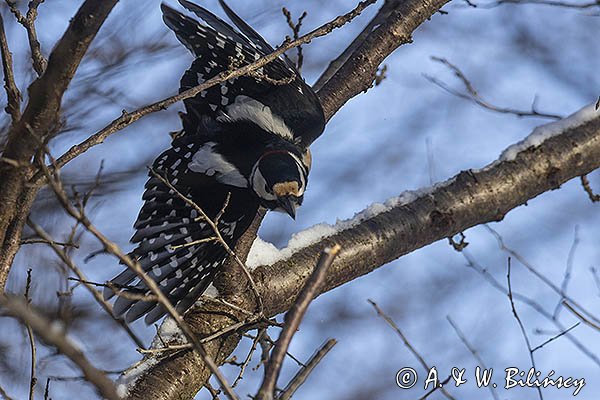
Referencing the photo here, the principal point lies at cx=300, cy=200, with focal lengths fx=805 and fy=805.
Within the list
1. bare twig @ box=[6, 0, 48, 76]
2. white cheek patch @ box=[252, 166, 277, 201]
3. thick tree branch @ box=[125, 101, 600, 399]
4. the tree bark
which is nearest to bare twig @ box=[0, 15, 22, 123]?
the tree bark

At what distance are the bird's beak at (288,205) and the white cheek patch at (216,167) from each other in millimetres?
271

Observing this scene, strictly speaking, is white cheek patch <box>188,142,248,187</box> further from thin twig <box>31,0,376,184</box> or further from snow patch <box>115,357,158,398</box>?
thin twig <box>31,0,376,184</box>

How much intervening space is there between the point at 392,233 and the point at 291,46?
3.80ft

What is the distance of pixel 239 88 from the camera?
3652 millimetres

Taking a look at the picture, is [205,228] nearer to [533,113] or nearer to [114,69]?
[114,69]

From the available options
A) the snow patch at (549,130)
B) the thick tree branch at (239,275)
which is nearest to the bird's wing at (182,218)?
the thick tree branch at (239,275)

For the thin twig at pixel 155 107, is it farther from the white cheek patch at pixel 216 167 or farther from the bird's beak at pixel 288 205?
the white cheek patch at pixel 216 167

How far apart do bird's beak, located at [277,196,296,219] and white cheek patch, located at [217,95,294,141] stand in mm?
471

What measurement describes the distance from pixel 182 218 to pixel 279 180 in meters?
0.50

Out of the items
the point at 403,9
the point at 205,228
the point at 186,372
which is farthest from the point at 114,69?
the point at 186,372

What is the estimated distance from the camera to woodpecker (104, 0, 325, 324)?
11.0 ft

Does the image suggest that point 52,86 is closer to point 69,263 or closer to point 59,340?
point 69,263

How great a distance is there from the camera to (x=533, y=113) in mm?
3924

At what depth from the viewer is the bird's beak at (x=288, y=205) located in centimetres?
332
